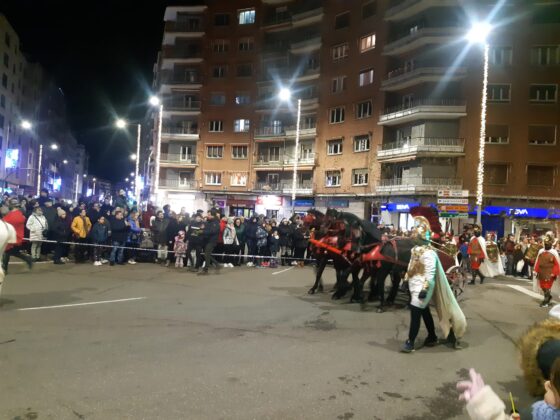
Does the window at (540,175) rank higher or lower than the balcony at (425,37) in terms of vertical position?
lower

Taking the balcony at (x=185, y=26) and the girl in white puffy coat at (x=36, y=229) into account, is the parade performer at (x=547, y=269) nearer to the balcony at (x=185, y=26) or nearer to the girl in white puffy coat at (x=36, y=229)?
the girl in white puffy coat at (x=36, y=229)

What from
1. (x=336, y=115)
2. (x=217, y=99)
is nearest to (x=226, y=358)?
(x=336, y=115)

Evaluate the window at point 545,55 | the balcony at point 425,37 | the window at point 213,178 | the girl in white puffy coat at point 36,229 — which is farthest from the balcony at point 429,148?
the girl in white puffy coat at point 36,229

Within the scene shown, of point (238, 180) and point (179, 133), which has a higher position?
point (179, 133)

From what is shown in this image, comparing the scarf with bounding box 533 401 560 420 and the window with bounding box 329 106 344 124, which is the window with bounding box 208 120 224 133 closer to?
the window with bounding box 329 106 344 124

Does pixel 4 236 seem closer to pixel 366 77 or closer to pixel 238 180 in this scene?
pixel 366 77

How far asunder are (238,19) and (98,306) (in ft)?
165

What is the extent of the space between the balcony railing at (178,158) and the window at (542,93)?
35.1 meters

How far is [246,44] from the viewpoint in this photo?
5225 centimetres

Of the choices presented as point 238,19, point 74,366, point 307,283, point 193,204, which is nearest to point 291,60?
point 238,19

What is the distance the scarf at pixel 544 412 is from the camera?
2188 mm

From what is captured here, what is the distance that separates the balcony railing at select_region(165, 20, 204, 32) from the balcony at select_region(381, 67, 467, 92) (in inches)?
1109

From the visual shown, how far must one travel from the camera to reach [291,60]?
48938mm

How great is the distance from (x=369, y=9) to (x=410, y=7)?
546 centimetres
